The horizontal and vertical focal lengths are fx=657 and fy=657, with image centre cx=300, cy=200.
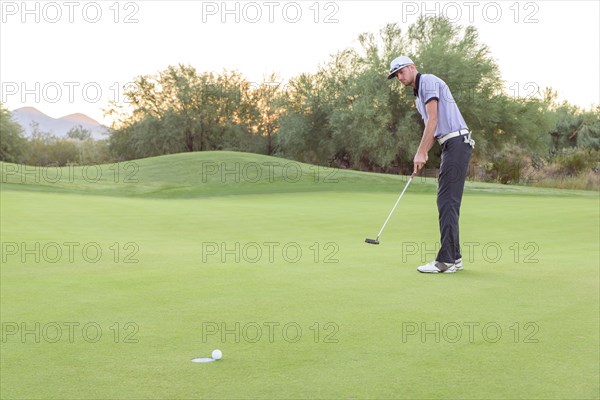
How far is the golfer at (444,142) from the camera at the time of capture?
23.8ft

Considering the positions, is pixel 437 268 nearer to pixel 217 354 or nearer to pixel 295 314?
pixel 295 314

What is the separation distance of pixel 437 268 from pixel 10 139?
57.9m

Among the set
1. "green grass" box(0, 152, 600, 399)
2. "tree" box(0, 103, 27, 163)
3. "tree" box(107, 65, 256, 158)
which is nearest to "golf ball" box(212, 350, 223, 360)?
"green grass" box(0, 152, 600, 399)

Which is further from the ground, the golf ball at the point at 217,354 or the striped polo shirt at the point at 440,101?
the striped polo shirt at the point at 440,101

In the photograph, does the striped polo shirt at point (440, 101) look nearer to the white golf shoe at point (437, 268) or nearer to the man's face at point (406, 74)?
the man's face at point (406, 74)

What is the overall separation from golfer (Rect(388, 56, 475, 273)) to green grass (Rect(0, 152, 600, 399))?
1.22 feet

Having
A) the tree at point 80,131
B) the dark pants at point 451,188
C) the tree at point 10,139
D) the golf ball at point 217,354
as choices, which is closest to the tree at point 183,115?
the tree at point 10,139

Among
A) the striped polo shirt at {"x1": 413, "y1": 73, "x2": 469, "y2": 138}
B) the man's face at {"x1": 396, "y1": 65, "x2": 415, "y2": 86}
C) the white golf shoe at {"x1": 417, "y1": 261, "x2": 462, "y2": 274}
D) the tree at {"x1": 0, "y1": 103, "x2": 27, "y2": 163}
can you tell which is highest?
the tree at {"x1": 0, "y1": 103, "x2": 27, "y2": 163}

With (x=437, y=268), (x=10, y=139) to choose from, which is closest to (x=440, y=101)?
(x=437, y=268)

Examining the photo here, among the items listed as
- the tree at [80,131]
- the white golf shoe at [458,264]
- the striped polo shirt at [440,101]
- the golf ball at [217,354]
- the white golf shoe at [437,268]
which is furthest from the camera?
the tree at [80,131]

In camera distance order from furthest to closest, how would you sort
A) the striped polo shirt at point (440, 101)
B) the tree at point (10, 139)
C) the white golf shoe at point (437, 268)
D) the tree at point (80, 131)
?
the tree at point (80, 131), the tree at point (10, 139), the white golf shoe at point (437, 268), the striped polo shirt at point (440, 101)

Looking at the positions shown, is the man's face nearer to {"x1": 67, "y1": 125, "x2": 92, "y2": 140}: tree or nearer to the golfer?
the golfer

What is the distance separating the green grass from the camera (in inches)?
140

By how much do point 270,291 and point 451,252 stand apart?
255 cm
